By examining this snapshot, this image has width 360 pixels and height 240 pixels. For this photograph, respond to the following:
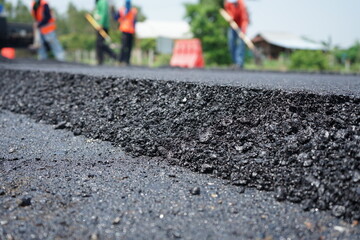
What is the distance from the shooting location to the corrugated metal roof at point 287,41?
46.0 metres

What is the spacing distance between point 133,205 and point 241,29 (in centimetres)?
878

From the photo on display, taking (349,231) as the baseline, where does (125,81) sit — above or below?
above

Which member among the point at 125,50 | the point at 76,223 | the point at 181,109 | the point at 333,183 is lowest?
the point at 76,223

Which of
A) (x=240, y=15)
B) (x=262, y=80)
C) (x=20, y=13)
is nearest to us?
(x=262, y=80)

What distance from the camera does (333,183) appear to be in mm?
1860

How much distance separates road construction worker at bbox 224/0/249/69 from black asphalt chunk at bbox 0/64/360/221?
6769mm

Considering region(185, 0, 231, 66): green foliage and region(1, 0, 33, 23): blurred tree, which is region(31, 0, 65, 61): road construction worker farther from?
region(1, 0, 33, 23): blurred tree

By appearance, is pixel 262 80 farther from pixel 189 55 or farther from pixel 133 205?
pixel 189 55

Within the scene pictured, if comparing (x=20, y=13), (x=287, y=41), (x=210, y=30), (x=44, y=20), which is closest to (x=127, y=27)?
(x=44, y=20)

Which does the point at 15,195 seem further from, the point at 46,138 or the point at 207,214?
the point at 46,138

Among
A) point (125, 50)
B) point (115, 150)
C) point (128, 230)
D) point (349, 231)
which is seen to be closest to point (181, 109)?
point (115, 150)

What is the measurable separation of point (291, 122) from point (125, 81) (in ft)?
5.30

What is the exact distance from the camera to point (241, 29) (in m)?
10.0

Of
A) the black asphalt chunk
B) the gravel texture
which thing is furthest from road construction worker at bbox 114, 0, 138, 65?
the gravel texture
